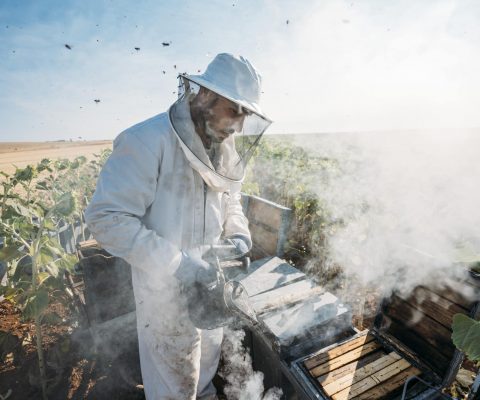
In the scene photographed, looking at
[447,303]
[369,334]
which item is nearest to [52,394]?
[369,334]

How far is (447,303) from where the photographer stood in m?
2.16

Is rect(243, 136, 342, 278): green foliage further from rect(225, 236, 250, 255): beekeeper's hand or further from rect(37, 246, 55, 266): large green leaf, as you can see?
rect(37, 246, 55, 266): large green leaf

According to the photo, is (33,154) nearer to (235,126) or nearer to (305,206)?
(305,206)

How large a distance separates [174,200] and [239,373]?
2.41 meters

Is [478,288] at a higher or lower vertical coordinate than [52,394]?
higher

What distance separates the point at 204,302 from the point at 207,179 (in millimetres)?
843

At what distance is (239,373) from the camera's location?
3.20 m

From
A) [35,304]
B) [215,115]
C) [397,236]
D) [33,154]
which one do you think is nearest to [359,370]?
[397,236]

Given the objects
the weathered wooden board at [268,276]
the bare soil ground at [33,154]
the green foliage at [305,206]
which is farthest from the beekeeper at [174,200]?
the bare soil ground at [33,154]

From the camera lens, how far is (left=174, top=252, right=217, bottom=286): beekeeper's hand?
70.8 inches

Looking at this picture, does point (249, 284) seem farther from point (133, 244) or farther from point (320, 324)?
point (133, 244)

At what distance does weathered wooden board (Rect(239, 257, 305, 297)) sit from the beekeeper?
0.74 metres

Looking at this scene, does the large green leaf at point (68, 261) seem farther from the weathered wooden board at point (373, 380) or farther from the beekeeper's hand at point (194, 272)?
the weathered wooden board at point (373, 380)

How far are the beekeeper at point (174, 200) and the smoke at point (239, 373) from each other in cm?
85
